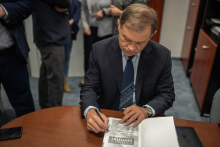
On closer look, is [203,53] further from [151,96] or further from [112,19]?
[151,96]

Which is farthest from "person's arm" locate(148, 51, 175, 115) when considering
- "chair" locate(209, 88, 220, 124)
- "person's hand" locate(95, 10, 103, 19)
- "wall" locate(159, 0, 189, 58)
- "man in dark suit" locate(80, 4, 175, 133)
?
"wall" locate(159, 0, 189, 58)

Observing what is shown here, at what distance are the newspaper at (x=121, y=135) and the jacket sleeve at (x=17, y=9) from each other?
978 mm

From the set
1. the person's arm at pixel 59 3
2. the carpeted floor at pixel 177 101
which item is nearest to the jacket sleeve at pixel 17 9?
the person's arm at pixel 59 3

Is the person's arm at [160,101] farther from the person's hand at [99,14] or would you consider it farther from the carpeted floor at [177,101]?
the person's hand at [99,14]

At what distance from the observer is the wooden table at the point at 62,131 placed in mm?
859

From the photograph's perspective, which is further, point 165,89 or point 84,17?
point 84,17

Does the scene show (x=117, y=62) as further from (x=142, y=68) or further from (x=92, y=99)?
(x=92, y=99)

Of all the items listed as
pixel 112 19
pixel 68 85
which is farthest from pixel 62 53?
pixel 68 85

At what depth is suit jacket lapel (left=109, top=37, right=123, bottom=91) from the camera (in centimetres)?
120

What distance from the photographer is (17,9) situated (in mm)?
1356

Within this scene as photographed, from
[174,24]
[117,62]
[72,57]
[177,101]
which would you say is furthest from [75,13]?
[174,24]

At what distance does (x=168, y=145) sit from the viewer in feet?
2.77

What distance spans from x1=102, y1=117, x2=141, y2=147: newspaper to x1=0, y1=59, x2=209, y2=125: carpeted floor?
1443 mm

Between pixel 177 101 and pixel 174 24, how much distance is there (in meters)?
1.70
